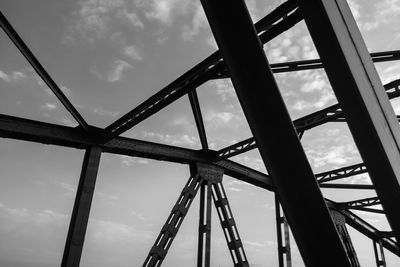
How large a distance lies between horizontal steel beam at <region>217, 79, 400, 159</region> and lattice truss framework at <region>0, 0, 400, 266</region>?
0.09 ft

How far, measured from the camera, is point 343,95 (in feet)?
4.13

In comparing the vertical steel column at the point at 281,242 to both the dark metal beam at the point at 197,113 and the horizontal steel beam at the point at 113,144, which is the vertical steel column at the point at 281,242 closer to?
the horizontal steel beam at the point at 113,144

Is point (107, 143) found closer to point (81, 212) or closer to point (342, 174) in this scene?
point (81, 212)

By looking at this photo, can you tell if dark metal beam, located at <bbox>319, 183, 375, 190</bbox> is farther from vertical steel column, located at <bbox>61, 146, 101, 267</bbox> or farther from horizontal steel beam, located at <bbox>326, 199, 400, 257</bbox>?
vertical steel column, located at <bbox>61, 146, 101, 267</bbox>

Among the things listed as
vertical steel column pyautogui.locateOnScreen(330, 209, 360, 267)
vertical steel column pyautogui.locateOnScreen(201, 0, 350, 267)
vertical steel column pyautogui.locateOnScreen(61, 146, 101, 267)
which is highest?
vertical steel column pyautogui.locateOnScreen(330, 209, 360, 267)

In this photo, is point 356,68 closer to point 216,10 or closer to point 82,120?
point 216,10

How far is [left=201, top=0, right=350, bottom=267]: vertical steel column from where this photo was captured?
4.26 feet

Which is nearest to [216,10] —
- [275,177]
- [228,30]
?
[228,30]

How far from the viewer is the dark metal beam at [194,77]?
5133 mm

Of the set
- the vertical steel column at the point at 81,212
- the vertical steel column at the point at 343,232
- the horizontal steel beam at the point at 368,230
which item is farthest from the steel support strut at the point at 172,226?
the horizontal steel beam at the point at 368,230

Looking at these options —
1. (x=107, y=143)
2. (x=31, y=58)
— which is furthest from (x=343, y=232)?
(x=31, y=58)

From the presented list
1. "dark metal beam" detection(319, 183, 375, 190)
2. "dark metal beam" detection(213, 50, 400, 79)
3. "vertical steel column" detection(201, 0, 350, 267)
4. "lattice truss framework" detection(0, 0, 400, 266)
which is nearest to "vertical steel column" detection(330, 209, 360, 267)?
"lattice truss framework" detection(0, 0, 400, 266)

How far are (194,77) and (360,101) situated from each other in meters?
5.92

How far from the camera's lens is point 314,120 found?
8711 millimetres
